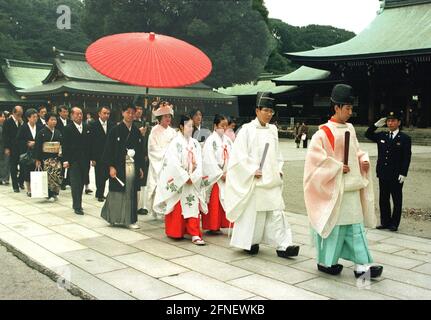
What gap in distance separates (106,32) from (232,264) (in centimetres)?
3148

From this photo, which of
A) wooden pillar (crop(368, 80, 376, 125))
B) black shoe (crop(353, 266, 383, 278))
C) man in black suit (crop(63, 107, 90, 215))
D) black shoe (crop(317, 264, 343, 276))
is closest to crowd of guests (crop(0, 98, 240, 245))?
man in black suit (crop(63, 107, 90, 215))

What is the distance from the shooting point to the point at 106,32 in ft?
110

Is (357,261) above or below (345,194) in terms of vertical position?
below

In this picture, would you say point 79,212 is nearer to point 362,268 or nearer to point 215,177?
point 215,177

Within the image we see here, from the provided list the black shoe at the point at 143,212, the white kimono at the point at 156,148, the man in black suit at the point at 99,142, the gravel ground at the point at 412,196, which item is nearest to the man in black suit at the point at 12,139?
the man in black suit at the point at 99,142

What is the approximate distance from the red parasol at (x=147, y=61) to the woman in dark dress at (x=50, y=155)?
134 inches

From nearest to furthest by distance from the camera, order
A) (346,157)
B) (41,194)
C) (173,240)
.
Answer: (346,157)
(173,240)
(41,194)

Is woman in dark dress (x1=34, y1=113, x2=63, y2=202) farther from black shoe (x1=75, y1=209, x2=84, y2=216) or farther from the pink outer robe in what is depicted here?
the pink outer robe

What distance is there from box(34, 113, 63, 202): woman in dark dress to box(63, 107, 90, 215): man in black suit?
69 cm

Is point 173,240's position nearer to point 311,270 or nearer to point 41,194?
point 311,270

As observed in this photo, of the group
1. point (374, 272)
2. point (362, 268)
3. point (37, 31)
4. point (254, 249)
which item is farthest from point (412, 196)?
point (37, 31)

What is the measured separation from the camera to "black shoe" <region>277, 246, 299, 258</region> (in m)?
5.18
